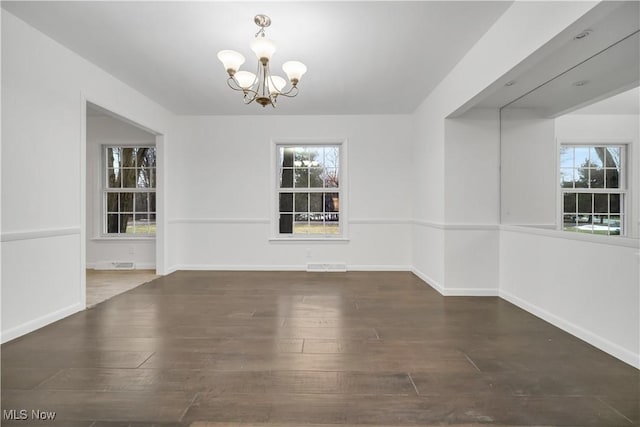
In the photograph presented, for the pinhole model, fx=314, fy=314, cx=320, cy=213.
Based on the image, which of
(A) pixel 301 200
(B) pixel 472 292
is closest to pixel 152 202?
(A) pixel 301 200

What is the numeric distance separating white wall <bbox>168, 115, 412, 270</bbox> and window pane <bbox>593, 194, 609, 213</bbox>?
2740 mm

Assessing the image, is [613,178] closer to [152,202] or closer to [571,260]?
[571,260]

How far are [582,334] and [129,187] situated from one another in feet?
20.1

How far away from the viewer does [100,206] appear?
5.22 metres

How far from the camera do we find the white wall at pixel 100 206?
5148 millimetres

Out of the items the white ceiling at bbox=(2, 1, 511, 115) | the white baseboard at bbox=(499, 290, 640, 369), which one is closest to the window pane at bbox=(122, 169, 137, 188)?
the white ceiling at bbox=(2, 1, 511, 115)

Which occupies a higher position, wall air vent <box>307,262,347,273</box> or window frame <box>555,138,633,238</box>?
window frame <box>555,138,633,238</box>

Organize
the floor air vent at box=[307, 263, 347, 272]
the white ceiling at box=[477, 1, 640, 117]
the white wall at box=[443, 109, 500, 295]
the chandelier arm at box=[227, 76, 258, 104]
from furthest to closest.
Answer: the floor air vent at box=[307, 263, 347, 272], the white wall at box=[443, 109, 500, 295], the chandelier arm at box=[227, 76, 258, 104], the white ceiling at box=[477, 1, 640, 117]

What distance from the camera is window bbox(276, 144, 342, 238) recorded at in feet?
17.0

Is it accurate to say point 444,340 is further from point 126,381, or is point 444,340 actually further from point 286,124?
point 286,124

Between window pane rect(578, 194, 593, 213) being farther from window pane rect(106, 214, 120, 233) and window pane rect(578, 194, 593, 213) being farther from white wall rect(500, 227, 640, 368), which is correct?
window pane rect(106, 214, 120, 233)

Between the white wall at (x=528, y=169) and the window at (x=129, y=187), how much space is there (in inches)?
204

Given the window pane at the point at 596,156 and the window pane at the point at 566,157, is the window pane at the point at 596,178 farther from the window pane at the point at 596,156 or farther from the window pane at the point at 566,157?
the window pane at the point at 566,157

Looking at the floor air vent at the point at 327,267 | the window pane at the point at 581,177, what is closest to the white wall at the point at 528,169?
the window pane at the point at 581,177
